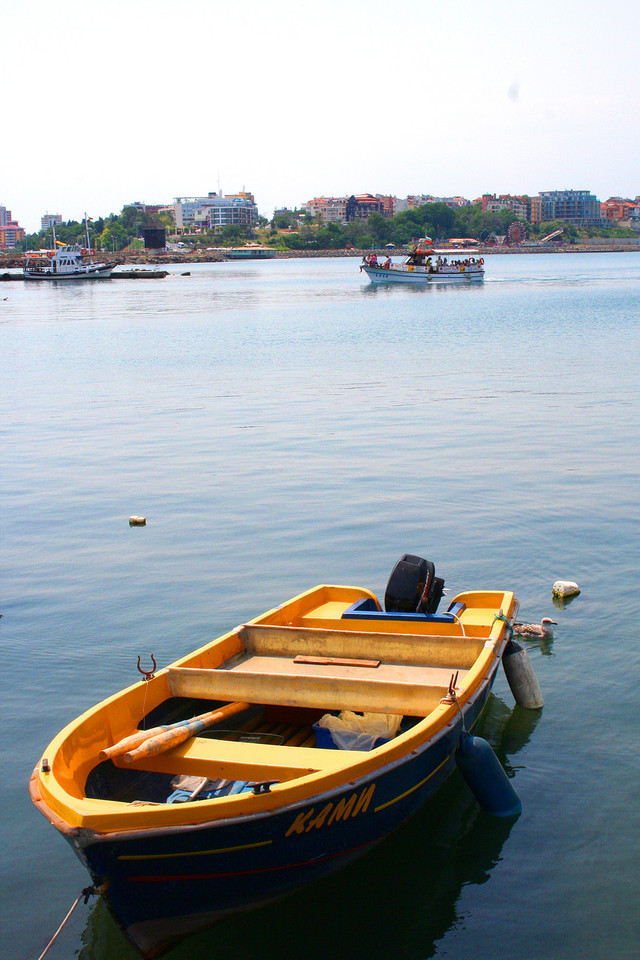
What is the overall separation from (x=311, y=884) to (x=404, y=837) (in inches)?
39.7

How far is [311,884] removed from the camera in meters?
5.73

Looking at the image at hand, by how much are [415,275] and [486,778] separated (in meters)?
83.5

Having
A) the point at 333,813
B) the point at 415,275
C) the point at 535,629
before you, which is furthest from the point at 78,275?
the point at 333,813

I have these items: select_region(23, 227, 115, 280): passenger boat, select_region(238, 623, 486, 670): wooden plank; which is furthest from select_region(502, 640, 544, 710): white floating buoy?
select_region(23, 227, 115, 280): passenger boat

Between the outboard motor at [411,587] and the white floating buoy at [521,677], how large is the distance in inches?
34.3

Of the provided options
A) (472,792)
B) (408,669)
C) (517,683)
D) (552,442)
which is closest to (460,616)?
(517,683)

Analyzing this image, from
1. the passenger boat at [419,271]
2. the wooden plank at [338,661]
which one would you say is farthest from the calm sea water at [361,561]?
the passenger boat at [419,271]

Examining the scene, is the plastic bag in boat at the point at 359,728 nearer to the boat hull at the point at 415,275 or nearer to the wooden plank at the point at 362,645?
the wooden plank at the point at 362,645

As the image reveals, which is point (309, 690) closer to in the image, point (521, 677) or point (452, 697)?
point (452, 697)

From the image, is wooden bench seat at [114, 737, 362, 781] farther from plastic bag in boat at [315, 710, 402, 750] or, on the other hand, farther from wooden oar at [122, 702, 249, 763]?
plastic bag in boat at [315, 710, 402, 750]

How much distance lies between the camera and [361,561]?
1189cm

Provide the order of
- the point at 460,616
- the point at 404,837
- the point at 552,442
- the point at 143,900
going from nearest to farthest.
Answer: the point at 143,900 → the point at 404,837 → the point at 460,616 → the point at 552,442

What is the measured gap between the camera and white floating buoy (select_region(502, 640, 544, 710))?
8242 mm

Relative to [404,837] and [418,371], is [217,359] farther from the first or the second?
[404,837]
